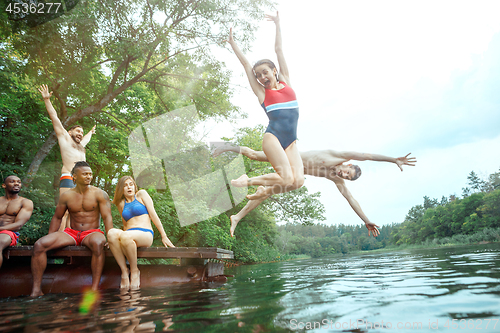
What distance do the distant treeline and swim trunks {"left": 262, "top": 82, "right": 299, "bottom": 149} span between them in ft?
93.3

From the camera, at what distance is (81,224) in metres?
4.44

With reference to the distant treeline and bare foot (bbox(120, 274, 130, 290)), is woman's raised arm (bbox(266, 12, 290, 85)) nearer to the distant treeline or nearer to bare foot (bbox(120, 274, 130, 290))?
bare foot (bbox(120, 274, 130, 290))

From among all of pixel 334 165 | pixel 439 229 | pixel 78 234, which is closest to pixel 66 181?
pixel 78 234

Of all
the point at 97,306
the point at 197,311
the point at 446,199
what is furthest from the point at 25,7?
the point at 446,199

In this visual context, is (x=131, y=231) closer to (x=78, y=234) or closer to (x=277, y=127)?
(x=78, y=234)

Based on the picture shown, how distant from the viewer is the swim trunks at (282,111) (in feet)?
12.7

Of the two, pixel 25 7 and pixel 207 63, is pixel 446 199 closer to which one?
pixel 207 63

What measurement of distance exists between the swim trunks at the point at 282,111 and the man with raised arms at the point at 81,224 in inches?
102

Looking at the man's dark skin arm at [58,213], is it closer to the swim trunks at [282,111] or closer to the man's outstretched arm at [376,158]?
the swim trunks at [282,111]

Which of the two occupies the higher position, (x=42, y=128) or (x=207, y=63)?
(x=207, y=63)

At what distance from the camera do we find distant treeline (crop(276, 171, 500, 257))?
159 ft

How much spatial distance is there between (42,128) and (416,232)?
246ft

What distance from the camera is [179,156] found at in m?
15.0

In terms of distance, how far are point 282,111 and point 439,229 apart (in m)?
68.1
